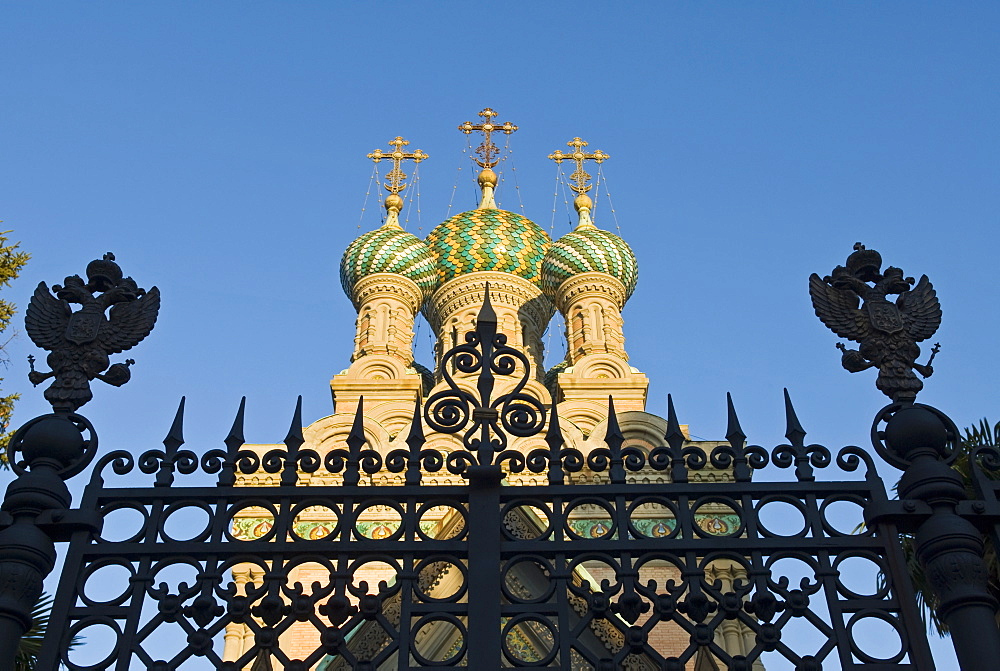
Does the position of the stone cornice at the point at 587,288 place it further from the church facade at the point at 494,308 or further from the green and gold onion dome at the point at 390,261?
the green and gold onion dome at the point at 390,261

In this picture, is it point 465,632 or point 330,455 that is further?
point 330,455

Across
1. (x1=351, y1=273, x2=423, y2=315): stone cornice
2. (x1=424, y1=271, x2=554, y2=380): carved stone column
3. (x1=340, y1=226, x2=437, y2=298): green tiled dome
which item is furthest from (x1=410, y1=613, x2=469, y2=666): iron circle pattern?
(x1=340, y1=226, x2=437, y2=298): green tiled dome

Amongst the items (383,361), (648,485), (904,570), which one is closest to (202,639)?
(648,485)

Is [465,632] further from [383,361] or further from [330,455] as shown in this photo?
[383,361]

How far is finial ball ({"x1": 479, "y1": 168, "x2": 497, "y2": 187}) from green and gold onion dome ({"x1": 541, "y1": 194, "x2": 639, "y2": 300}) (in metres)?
3.69

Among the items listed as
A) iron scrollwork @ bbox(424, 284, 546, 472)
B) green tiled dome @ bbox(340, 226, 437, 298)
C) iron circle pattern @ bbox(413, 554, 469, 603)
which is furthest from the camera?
green tiled dome @ bbox(340, 226, 437, 298)

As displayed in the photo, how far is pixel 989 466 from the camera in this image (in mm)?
4242

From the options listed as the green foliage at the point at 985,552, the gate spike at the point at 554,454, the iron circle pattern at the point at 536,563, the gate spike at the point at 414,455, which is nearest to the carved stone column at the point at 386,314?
the green foliage at the point at 985,552

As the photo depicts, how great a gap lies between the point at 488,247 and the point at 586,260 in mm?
2462

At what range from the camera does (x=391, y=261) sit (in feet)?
82.1

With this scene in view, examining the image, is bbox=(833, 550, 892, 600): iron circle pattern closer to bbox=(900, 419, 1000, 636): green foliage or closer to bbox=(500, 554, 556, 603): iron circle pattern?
bbox=(500, 554, 556, 603): iron circle pattern

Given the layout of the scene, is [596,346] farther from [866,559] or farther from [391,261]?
[866,559]

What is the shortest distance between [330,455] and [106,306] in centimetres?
125

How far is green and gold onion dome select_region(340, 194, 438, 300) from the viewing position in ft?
82.1
